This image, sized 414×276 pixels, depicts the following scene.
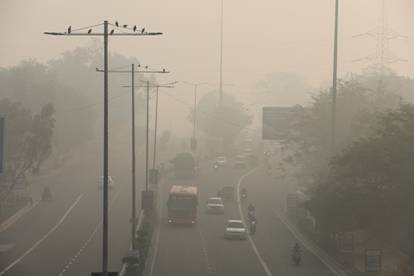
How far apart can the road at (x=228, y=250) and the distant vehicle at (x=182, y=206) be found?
2.69 feet

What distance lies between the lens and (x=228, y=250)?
6700cm

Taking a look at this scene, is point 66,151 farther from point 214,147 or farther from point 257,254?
point 257,254

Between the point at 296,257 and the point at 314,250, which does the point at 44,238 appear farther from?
the point at 296,257

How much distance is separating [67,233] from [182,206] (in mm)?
10464

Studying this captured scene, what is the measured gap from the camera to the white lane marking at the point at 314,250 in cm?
5700

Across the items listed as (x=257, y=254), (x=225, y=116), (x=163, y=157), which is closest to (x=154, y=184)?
(x=257, y=254)

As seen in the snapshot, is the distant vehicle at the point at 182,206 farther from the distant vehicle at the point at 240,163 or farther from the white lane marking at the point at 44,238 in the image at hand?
the distant vehicle at the point at 240,163

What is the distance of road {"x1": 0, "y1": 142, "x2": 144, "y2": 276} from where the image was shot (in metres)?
57.5

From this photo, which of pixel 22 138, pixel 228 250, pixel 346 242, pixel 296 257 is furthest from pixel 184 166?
pixel 346 242

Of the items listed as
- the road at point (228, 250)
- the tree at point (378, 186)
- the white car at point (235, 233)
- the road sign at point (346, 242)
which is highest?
the tree at point (378, 186)

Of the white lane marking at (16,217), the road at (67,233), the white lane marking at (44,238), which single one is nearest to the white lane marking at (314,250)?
the road at (67,233)

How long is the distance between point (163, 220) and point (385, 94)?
36.3 metres

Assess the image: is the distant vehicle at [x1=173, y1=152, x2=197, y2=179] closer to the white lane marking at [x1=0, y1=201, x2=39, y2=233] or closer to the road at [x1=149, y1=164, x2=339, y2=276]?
the road at [x1=149, y1=164, x2=339, y2=276]

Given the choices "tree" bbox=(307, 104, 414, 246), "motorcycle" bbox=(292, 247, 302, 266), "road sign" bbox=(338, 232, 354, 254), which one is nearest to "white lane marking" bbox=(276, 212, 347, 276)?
"road sign" bbox=(338, 232, 354, 254)
